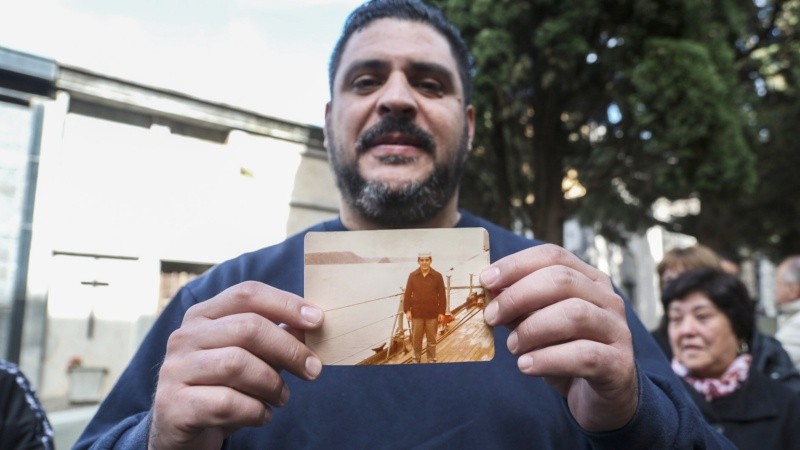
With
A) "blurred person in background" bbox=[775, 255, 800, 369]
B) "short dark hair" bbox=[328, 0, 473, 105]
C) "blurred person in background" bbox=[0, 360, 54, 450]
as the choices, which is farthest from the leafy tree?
"blurred person in background" bbox=[0, 360, 54, 450]

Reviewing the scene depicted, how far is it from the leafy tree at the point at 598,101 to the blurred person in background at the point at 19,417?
23.4ft

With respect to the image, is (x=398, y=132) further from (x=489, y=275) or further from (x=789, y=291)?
(x=789, y=291)

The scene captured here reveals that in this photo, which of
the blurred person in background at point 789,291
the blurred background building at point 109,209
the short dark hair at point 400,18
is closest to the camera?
the short dark hair at point 400,18

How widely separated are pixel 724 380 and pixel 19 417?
2.75m

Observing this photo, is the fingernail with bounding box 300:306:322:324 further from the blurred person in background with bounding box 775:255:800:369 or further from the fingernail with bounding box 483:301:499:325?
the blurred person in background with bounding box 775:255:800:369

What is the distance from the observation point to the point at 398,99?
159 cm

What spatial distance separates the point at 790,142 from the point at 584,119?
4.72 metres

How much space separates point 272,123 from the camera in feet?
27.0

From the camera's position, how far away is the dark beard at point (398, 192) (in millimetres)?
1584

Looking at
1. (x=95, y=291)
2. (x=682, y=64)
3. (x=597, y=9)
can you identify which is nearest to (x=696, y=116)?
(x=682, y=64)

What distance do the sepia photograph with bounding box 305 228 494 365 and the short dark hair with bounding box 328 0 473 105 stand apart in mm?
782

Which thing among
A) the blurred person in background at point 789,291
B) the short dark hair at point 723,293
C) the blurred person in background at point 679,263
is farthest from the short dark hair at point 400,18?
the blurred person in background at point 789,291

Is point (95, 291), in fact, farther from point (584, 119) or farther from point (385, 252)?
point (584, 119)

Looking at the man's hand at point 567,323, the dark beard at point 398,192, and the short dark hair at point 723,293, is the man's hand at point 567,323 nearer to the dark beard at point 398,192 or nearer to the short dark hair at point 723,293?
the dark beard at point 398,192
